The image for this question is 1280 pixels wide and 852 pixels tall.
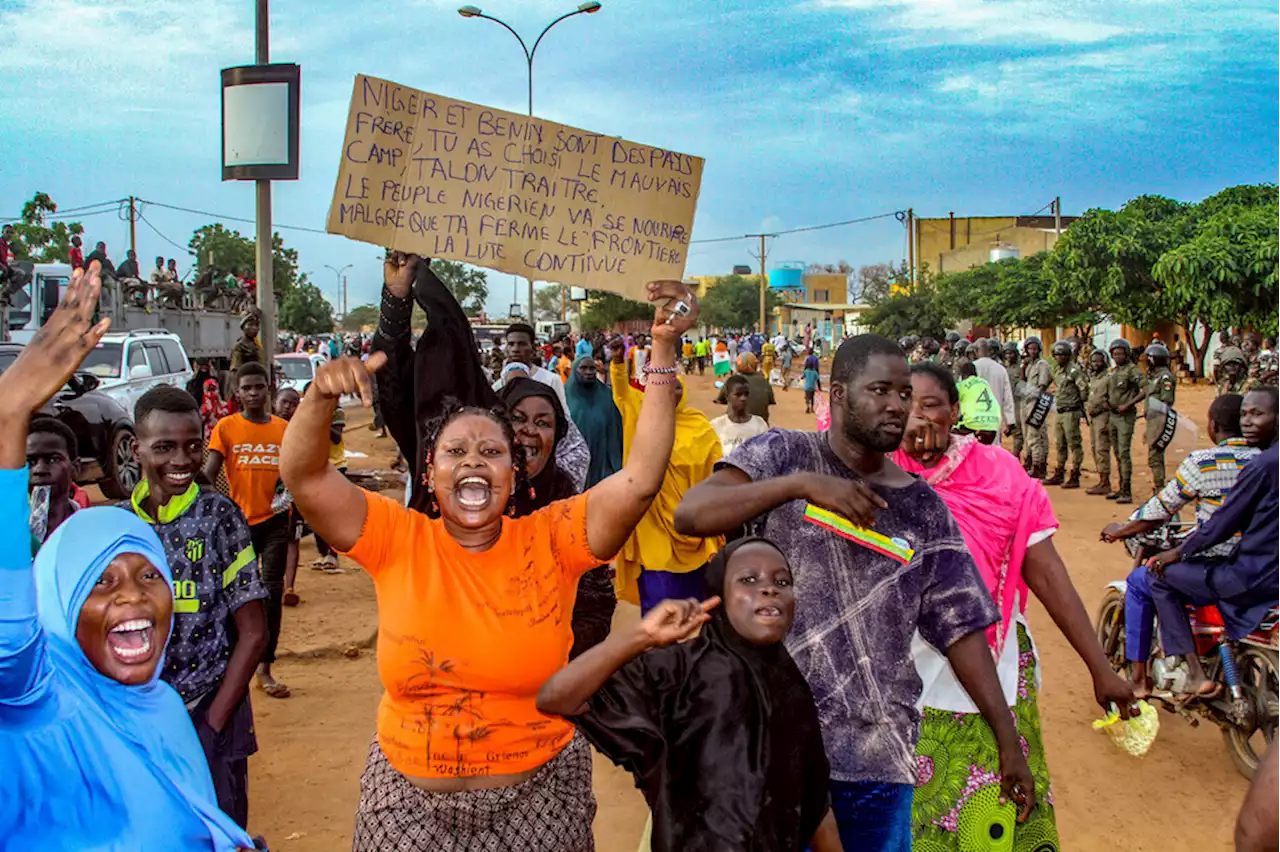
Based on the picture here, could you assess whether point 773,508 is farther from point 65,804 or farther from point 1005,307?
point 1005,307

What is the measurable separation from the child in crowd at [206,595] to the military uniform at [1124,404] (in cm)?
1196

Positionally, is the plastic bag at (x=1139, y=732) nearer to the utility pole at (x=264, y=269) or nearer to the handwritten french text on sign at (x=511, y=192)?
the handwritten french text on sign at (x=511, y=192)

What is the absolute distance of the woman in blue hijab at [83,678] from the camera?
1864 millimetres

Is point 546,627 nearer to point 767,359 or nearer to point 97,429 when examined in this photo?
point 97,429

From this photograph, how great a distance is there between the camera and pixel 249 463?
6496 millimetres

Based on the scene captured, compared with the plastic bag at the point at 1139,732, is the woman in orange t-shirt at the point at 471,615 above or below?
above

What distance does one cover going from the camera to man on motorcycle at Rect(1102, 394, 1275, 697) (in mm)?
5766

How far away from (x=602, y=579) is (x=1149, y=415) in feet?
33.4

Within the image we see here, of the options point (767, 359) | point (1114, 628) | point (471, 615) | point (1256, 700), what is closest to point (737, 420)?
point (1114, 628)

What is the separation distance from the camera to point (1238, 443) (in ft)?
19.3

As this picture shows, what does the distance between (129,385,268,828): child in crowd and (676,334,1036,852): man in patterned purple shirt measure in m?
1.50

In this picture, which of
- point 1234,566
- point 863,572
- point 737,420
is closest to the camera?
point 863,572

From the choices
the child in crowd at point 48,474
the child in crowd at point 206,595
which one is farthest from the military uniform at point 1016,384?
the child in crowd at point 48,474

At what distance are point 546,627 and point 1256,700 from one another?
428cm
